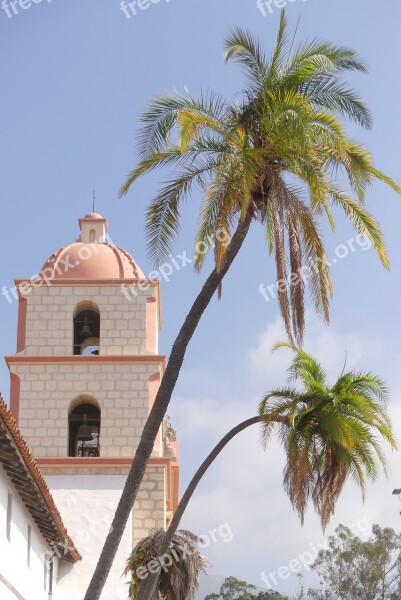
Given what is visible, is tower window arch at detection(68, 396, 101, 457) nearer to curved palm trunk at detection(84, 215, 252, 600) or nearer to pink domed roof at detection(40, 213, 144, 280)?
pink domed roof at detection(40, 213, 144, 280)

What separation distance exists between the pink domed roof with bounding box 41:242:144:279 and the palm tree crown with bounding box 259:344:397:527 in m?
9.50

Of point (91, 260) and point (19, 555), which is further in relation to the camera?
point (91, 260)

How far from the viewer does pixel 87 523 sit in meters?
28.1

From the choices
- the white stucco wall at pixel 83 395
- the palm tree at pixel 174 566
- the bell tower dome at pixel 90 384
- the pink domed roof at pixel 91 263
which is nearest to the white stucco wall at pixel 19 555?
the palm tree at pixel 174 566

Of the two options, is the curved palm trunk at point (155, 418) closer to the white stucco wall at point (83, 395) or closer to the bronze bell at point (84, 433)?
the white stucco wall at point (83, 395)

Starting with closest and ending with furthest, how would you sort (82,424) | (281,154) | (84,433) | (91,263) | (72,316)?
(281,154) → (84,433) → (82,424) → (72,316) → (91,263)

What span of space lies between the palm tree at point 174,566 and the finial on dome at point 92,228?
975cm

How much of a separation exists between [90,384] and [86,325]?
1.71m

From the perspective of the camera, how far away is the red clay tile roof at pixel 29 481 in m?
16.0

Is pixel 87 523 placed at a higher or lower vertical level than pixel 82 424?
lower

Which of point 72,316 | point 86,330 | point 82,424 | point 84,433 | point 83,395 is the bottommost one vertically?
point 84,433

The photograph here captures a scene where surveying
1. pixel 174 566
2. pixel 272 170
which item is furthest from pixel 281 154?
pixel 174 566

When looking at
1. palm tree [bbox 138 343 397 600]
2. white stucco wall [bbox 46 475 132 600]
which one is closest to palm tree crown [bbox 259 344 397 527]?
palm tree [bbox 138 343 397 600]

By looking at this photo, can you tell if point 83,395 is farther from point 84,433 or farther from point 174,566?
point 174,566
